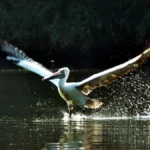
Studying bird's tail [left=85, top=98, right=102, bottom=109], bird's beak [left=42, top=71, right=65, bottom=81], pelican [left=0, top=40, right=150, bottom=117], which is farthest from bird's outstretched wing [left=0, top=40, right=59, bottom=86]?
bird's tail [left=85, top=98, right=102, bottom=109]

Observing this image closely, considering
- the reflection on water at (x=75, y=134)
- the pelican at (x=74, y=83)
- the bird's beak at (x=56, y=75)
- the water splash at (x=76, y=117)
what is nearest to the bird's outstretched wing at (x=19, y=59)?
the pelican at (x=74, y=83)

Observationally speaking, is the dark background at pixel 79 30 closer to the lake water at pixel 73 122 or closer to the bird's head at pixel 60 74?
the lake water at pixel 73 122

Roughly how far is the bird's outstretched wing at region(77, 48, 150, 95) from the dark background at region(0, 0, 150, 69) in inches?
1099

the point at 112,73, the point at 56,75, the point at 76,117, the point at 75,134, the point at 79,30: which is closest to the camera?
the point at 75,134

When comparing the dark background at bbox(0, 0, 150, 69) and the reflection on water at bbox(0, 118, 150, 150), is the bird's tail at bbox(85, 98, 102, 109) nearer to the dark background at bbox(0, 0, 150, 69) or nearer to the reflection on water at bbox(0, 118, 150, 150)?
the reflection on water at bbox(0, 118, 150, 150)

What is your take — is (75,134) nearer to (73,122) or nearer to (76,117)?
(73,122)

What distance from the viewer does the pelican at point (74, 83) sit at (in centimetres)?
1809

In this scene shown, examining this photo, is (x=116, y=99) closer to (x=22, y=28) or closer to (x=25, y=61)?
(x=25, y=61)

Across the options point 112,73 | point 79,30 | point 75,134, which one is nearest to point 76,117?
point 112,73

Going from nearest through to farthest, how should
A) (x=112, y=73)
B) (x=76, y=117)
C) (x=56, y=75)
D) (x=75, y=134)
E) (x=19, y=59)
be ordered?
(x=75, y=134)
(x=112, y=73)
(x=56, y=75)
(x=76, y=117)
(x=19, y=59)

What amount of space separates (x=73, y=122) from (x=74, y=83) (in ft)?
4.10

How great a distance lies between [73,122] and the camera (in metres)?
18.1

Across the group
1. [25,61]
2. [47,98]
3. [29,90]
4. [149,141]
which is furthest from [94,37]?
[149,141]

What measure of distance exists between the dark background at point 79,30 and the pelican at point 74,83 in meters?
27.3
